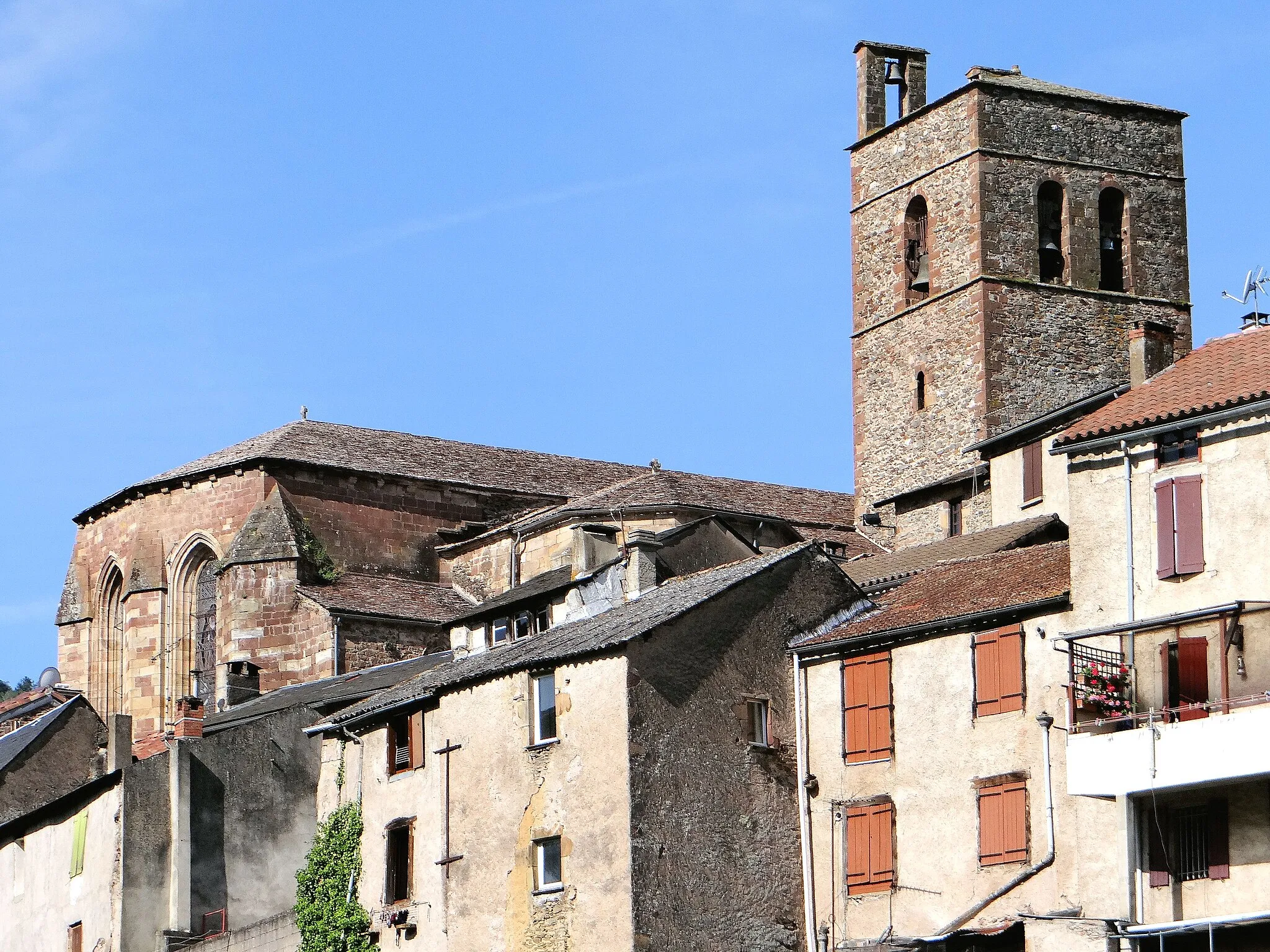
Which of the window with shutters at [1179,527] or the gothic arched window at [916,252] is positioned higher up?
the gothic arched window at [916,252]

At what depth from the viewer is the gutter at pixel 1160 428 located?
31.8m

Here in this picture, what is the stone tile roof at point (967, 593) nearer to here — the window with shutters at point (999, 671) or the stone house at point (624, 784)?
the window with shutters at point (999, 671)

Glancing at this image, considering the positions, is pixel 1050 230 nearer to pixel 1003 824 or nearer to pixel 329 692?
pixel 329 692

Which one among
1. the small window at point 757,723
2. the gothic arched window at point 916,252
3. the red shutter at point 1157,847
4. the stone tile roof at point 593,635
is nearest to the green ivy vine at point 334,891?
the stone tile roof at point 593,635

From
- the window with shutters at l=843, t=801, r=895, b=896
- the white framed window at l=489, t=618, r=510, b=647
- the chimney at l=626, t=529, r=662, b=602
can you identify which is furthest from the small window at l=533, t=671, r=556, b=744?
the white framed window at l=489, t=618, r=510, b=647

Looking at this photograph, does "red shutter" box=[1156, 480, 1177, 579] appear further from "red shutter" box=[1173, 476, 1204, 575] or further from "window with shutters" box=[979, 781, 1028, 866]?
"window with shutters" box=[979, 781, 1028, 866]

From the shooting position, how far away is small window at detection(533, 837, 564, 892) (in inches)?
1468

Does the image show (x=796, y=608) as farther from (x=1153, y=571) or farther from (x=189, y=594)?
(x=189, y=594)

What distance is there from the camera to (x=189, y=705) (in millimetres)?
51531

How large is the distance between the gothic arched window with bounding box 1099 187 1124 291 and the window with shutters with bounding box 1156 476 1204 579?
1200 inches

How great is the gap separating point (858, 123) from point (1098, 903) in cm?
3659

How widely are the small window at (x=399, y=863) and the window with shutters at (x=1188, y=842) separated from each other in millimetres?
13677

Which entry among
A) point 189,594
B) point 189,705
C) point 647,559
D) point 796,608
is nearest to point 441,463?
point 189,594

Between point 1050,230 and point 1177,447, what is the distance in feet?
99.7
